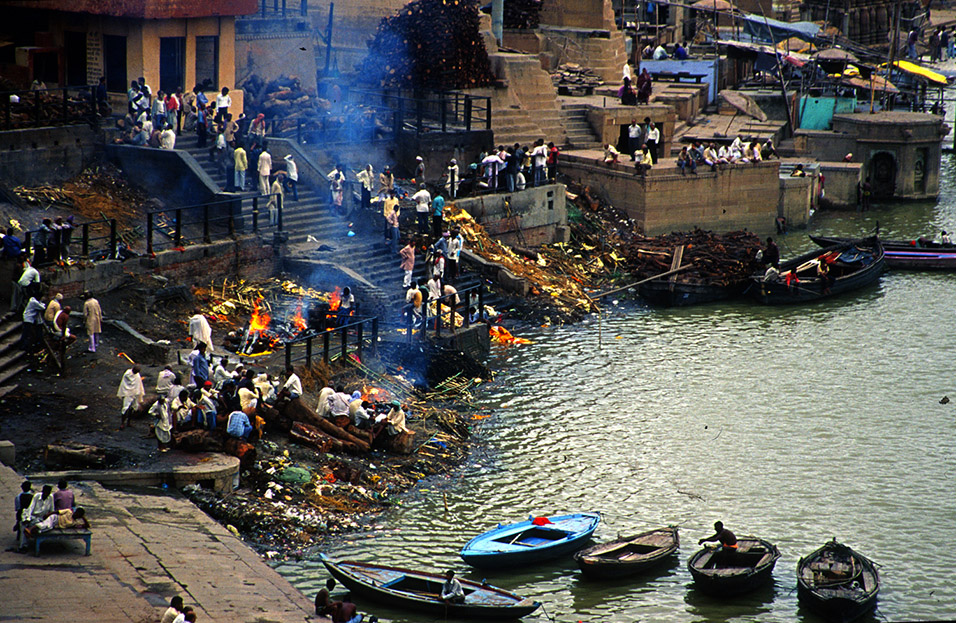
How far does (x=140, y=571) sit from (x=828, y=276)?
26057 mm

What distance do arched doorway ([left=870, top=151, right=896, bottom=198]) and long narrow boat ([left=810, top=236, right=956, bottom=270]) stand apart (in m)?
10.6

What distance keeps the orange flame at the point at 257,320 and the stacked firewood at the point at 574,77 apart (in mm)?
22138

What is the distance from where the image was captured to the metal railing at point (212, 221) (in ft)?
100

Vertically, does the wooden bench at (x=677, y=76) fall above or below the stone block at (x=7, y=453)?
above

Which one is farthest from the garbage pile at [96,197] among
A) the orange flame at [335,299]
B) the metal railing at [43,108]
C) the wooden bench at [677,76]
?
the wooden bench at [677,76]

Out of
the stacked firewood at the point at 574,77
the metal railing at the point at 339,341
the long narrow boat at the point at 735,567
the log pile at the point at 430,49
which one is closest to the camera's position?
the long narrow boat at the point at 735,567

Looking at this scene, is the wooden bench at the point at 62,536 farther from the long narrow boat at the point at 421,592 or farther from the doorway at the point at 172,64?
the doorway at the point at 172,64

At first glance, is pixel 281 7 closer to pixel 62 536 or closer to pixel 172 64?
pixel 172 64

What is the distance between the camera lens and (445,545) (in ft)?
72.6

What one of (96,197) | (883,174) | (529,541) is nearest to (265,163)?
(96,197)

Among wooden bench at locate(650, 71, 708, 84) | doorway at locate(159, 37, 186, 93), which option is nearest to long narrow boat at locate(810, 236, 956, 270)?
wooden bench at locate(650, 71, 708, 84)

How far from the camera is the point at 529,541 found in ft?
72.0

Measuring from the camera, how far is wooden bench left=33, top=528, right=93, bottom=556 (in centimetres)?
1766

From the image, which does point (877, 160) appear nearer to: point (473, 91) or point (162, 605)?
point (473, 91)
